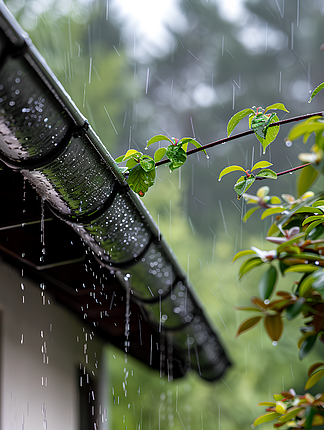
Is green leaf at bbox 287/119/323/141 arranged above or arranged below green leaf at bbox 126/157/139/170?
below

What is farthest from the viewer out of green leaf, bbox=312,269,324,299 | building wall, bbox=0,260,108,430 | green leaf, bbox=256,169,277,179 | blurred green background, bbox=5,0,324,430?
blurred green background, bbox=5,0,324,430

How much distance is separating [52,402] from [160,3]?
1301 centimetres

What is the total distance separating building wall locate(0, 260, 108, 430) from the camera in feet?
6.32

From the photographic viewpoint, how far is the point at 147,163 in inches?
Answer: 46.2

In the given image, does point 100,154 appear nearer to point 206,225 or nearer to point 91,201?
point 91,201

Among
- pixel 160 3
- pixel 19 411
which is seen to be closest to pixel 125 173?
pixel 19 411

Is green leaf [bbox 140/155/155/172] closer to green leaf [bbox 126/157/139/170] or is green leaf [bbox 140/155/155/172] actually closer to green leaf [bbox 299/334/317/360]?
green leaf [bbox 126/157/139/170]

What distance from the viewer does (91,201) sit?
1209mm

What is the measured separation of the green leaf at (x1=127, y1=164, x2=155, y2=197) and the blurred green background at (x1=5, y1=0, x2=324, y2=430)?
22.6 feet

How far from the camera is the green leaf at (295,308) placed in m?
0.90

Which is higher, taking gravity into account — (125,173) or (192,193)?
(192,193)

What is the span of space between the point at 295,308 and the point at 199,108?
11.5 m

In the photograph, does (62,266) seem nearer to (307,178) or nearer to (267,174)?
(267,174)

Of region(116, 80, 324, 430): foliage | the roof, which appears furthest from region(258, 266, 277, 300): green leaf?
the roof
